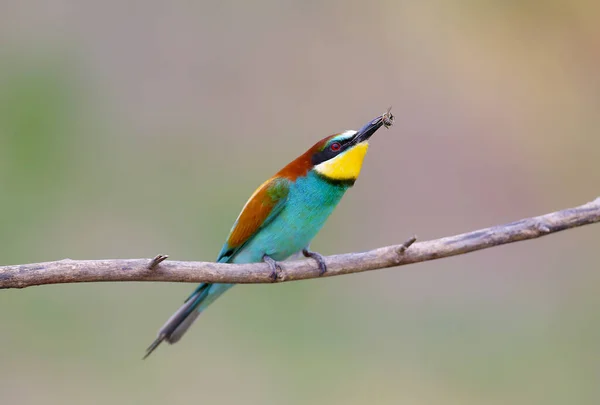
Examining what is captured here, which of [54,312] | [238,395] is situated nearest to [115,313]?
[54,312]

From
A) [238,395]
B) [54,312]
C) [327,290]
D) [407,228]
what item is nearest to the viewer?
[238,395]

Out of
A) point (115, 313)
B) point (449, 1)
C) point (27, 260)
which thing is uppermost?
point (449, 1)

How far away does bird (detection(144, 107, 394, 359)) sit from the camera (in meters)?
2.38

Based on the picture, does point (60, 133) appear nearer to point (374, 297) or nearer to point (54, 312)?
point (54, 312)

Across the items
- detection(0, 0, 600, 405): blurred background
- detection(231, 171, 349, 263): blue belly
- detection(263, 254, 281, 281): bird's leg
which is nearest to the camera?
detection(263, 254, 281, 281): bird's leg

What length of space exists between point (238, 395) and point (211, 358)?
0.30m

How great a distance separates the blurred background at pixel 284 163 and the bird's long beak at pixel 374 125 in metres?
1.62

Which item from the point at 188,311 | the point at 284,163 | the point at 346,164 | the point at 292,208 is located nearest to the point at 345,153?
the point at 346,164

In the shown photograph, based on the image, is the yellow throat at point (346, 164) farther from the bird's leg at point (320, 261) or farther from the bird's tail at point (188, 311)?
the bird's tail at point (188, 311)

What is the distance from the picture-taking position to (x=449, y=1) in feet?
16.0

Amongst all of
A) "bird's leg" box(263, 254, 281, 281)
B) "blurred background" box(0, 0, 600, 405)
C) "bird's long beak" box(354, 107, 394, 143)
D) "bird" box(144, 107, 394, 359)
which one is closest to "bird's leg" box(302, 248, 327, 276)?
"bird" box(144, 107, 394, 359)

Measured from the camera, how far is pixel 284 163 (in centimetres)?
463

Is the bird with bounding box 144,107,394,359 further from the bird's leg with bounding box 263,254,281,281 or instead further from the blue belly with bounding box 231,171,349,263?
the bird's leg with bounding box 263,254,281,281

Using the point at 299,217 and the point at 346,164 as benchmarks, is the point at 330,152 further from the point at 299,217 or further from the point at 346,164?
the point at 299,217
